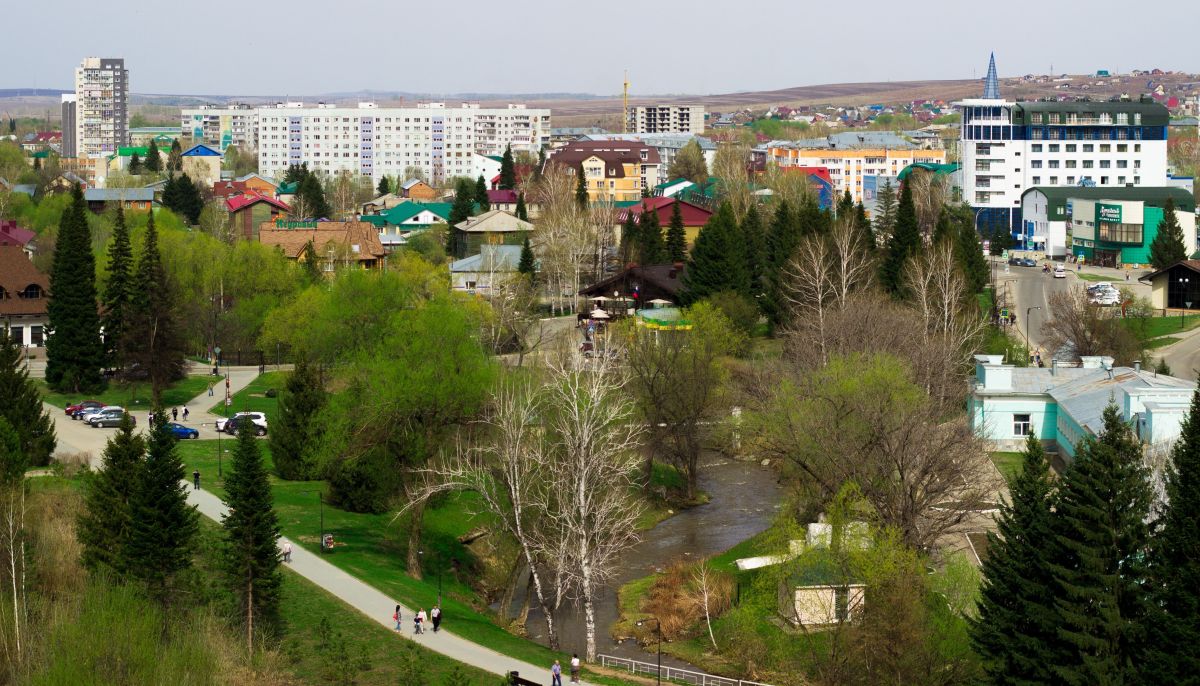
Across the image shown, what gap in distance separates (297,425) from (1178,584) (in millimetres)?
26363

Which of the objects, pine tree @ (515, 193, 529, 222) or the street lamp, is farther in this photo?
pine tree @ (515, 193, 529, 222)

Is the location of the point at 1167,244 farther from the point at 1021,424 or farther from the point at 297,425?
the point at 297,425

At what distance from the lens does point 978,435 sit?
41.6 m

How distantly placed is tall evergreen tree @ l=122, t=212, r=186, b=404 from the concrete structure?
2691 centimetres

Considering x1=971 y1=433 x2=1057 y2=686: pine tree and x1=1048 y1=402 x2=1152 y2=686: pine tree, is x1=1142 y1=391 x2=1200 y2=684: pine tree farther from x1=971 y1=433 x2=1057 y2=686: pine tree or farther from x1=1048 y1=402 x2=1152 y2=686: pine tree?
x1=971 y1=433 x2=1057 y2=686: pine tree

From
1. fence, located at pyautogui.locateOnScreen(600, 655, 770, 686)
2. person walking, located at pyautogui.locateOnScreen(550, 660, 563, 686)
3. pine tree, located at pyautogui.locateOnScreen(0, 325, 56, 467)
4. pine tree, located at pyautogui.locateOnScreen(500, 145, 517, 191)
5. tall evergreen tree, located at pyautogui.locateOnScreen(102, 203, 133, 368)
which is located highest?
pine tree, located at pyautogui.locateOnScreen(500, 145, 517, 191)

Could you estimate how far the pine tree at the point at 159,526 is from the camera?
31406mm

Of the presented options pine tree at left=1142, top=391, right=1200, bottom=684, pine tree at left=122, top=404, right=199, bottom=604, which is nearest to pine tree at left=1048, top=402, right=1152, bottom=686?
pine tree at left=1142, top=391, right=1200, bottom=684

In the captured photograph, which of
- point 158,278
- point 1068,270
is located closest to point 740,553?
point 158,278

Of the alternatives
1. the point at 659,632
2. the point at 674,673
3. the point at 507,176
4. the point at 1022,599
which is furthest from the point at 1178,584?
the point at 507,176

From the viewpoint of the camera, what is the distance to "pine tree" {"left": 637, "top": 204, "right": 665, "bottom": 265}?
79938 mm

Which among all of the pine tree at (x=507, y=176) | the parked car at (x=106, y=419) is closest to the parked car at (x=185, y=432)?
the parked car at (x=106, y=419)

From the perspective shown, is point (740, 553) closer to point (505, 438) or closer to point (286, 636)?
point (505, 438)

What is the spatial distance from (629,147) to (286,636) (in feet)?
396
